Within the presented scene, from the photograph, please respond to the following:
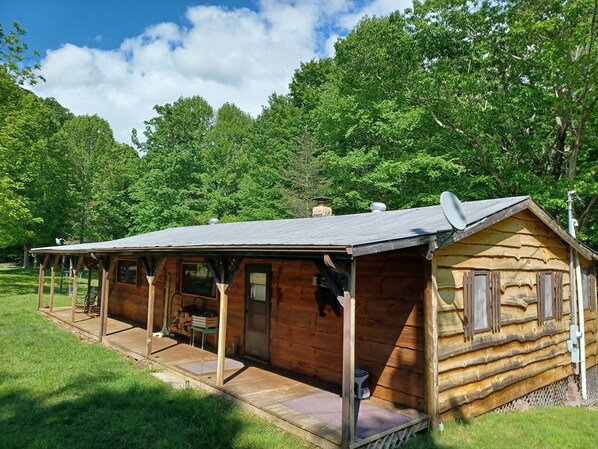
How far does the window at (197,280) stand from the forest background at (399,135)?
1019cm

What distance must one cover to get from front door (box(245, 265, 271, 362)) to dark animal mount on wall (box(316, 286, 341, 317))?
58.3 inches

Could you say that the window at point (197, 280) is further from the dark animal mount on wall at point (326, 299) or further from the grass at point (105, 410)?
the dark animal mount on wall at point (326, 299)

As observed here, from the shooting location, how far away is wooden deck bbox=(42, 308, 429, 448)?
15.6 feet

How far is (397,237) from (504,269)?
3155 mm

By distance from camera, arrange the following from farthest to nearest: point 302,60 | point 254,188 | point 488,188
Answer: point 302,60 < point 254,188 < point 488,188

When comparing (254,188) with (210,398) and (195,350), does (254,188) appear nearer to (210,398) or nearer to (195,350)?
(195,350)

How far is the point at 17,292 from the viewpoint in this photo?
18859 millimetres

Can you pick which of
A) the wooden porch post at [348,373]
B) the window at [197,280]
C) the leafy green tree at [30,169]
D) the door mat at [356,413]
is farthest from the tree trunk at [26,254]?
the wooden porch post at [348,373]

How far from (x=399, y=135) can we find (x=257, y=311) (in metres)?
12.4

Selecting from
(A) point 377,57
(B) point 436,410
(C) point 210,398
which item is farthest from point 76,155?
(B) point 436,410

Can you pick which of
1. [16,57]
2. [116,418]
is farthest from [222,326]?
[16,57]

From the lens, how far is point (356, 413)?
5.33 metres

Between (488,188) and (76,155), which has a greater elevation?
(76,155)

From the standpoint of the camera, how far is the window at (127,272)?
510 inches
